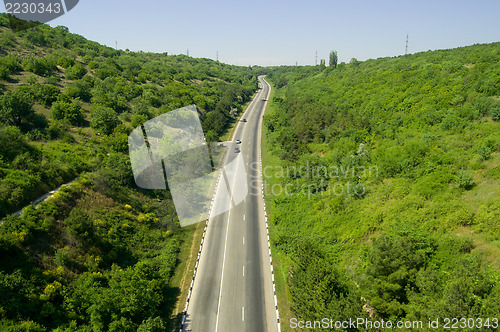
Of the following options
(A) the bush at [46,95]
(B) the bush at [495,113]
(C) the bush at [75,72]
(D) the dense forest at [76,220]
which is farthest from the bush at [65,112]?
(B) the bush at [495,113]

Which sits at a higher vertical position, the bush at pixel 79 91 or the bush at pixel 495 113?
the bush at pixel 79 91

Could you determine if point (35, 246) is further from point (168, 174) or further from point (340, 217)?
point (340, 217)

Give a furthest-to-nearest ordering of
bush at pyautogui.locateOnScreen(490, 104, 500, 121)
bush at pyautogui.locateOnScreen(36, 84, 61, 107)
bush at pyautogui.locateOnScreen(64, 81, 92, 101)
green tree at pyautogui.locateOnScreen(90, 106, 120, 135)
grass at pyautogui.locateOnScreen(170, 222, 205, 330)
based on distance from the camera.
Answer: bush at pyautogui.locateOnScreen(64, 81, 92, 101), bush at pyautogui.locateOnScreen(36, 84, 61, 107), green tree at pyautogui.locateOnScreen(90, 106, 120, 135), bush at pyautogui.locateOnScreen(490, 104, 500, 121), grass at pyautogui.locateOnScreen(170, 222, 205, 330)

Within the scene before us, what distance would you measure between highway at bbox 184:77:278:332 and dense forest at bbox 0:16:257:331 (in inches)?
127

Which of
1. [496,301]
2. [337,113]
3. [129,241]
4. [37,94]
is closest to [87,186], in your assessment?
[129,241]

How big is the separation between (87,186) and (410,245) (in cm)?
3744

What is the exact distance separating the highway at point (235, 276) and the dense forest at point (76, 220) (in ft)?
10.6

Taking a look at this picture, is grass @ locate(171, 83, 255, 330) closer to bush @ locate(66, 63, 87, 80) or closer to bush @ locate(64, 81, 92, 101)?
bush @ locate(64, 81, 92, 101)

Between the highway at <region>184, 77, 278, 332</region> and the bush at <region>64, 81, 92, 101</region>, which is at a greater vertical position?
the bush at <region>64, 81, 92, 101</region>

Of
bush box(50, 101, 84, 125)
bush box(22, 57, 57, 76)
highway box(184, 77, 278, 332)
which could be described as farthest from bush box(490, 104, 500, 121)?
bush box(22, 57, 57, 76)

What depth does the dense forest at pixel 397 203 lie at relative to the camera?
2131 centimetres

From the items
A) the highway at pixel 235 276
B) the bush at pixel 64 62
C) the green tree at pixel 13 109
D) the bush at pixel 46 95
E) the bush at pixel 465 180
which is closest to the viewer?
the highway at pixel 235 276

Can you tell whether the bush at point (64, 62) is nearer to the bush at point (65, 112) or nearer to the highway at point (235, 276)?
the bush at point (65, 112)

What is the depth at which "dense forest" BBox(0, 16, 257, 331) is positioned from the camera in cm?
2322
